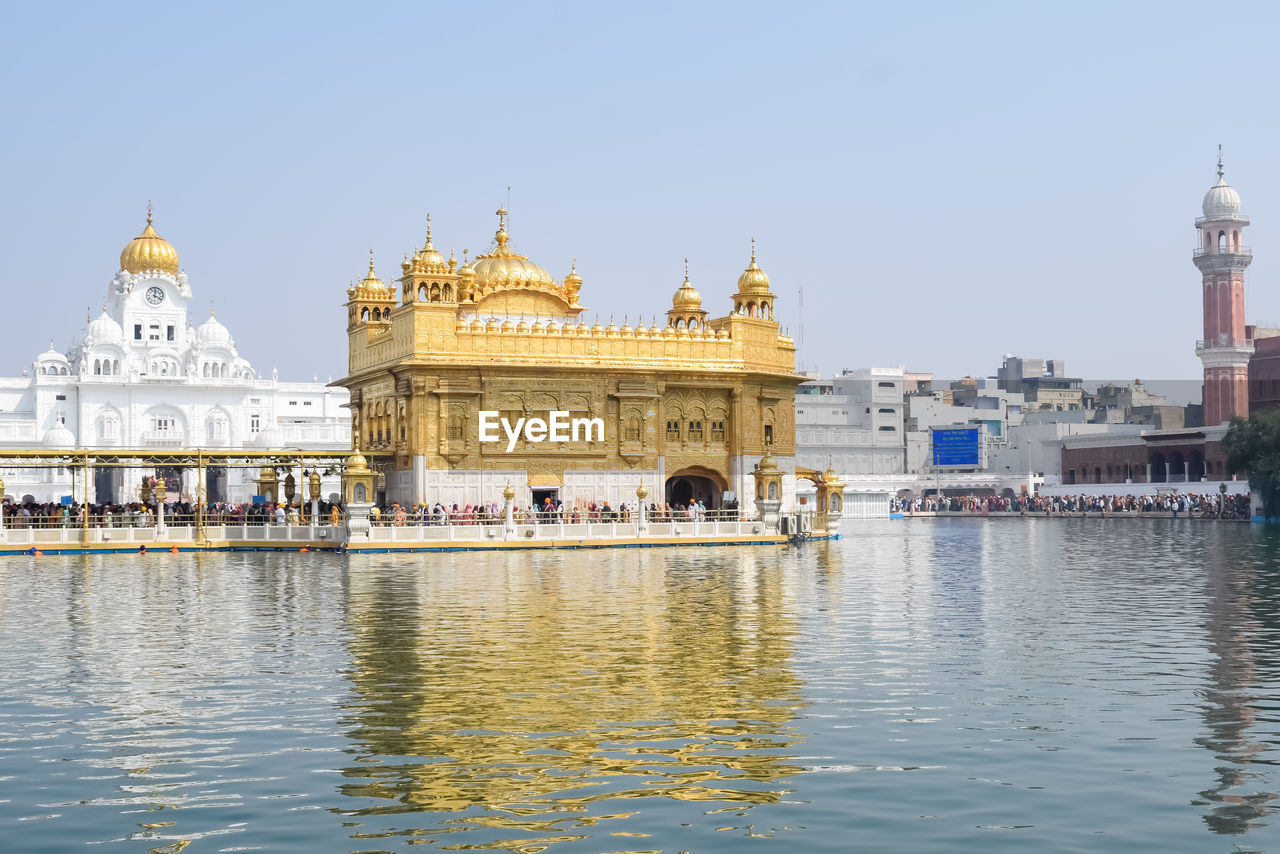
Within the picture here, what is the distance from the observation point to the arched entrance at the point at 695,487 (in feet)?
164

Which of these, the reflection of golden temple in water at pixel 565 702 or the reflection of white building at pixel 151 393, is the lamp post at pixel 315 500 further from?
the reflection of white building at pixel 151 393

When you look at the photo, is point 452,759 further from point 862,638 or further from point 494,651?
point 862,638

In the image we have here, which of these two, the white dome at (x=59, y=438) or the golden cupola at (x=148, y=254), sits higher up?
the golden cupola at (x=148, y=254)

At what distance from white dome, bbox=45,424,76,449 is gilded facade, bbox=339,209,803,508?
42911 millimetres

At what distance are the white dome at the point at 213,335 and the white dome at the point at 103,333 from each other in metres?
5.21

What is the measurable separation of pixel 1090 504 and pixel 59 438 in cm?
6142

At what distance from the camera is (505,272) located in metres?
52.8

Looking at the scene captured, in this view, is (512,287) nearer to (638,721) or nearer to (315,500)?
(315,500)

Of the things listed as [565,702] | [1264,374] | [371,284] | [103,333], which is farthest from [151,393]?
[565,702]

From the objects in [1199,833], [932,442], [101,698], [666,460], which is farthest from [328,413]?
[1199,833]

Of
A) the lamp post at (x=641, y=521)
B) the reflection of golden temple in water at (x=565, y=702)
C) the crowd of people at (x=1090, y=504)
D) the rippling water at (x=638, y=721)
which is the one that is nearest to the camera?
the rippling water at (x=638, y=721)

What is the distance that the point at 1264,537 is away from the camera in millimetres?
50812

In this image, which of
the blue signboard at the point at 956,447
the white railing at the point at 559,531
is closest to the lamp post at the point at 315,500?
the white railing at the point at 559,531

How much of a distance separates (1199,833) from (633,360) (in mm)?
38754
